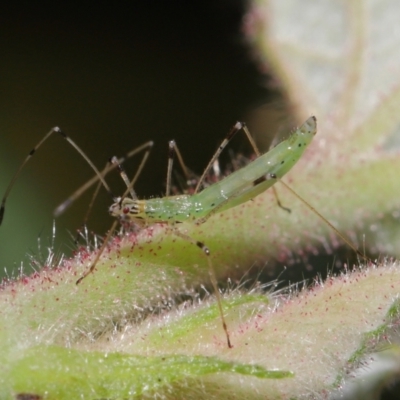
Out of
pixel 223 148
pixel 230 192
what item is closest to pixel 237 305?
pixel 230 192

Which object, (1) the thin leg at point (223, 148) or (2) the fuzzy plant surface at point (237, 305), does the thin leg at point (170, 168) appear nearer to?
(1) the thin leg at point (223, 148)

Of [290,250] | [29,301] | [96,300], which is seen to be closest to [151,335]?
[96,300]

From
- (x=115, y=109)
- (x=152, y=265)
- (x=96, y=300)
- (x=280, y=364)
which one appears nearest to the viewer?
(x=280, y=364)

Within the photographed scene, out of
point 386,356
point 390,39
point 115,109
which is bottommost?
point 386,356

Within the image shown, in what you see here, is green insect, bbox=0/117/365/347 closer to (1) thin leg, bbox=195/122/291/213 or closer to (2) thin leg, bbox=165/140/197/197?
(1) thin leg, bbox=195/122/291/213

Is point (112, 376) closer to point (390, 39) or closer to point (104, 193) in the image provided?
point (104, 193)

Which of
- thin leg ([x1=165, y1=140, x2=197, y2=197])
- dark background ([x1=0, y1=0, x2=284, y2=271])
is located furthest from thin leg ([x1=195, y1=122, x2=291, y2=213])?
dark background ([x1=0, y1=0, x2=284, y2=271])

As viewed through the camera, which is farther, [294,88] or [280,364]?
[294,88]
